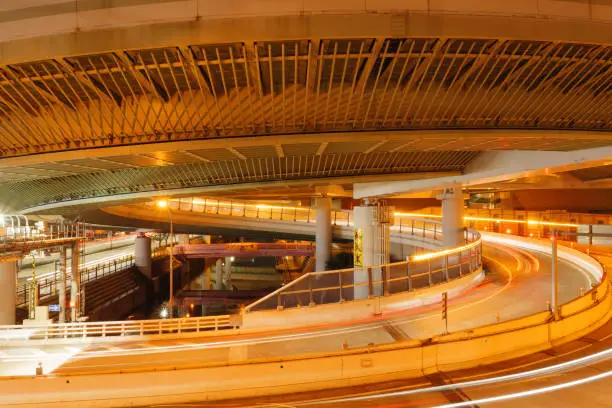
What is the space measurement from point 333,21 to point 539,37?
143 inches

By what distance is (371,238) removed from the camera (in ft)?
72.4

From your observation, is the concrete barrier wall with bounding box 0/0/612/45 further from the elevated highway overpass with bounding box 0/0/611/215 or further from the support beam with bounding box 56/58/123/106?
the support beam with bounding box 56/58/123/106

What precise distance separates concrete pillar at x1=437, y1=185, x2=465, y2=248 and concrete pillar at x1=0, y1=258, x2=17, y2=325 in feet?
75.4

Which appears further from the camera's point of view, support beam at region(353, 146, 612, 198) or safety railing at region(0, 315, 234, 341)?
safety railing at region(0, 315, 234, 341)

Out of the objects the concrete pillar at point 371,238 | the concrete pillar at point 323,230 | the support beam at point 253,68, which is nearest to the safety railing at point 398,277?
the concrete pillar at point 371,238

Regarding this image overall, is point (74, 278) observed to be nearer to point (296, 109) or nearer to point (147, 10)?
point (296, 109)

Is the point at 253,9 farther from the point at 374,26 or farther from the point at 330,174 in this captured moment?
the point at 330,174

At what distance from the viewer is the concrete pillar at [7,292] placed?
67.6ft

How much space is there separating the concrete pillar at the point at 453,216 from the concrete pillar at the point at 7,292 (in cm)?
2299

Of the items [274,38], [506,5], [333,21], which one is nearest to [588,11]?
[506,5]

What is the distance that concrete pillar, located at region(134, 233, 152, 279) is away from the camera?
42500 mm

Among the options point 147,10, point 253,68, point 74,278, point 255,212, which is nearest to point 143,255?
point 255,212

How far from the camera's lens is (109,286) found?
35.1 metres

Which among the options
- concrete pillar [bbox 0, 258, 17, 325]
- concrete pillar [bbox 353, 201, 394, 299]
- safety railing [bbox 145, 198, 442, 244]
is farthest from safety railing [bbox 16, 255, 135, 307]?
concrete pillar [bbox 353, 201, 394, 299]
